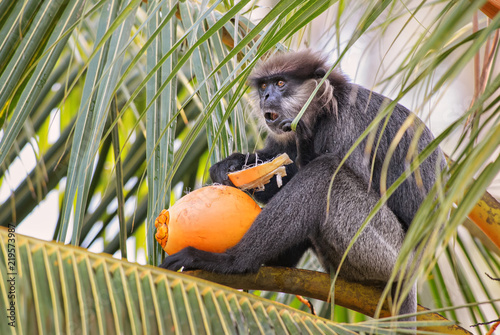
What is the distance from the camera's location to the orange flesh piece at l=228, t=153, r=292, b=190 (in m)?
3.34

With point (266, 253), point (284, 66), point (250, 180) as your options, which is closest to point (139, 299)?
point (266, 253)

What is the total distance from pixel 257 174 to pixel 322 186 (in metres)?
0.39

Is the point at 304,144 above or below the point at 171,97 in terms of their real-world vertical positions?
below

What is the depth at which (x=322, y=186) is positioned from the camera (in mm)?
3297

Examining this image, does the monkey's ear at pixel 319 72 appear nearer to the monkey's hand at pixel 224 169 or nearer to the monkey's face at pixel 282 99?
the monkey's face at pixel 282 99

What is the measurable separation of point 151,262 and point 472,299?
2173 millimetres

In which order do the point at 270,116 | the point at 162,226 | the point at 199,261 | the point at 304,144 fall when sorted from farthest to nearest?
1. the point at 270,116
2. the point at 304,144
3. the point at 199,261
4. the point at 162,226

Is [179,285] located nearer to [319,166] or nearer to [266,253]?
[266,253]

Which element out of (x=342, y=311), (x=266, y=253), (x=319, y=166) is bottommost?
(x=342, y=311)

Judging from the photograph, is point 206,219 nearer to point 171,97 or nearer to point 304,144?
point 171,97

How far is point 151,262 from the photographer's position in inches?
101

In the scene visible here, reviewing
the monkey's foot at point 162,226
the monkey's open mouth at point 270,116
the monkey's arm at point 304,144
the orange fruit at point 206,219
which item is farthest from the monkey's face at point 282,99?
the monkey's foot at point 162,226

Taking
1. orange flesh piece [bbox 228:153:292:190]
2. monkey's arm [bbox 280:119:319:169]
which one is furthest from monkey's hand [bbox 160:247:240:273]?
monkey's arm [bbox 280:119:319:169]

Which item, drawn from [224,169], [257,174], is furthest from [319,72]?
[257,174]
